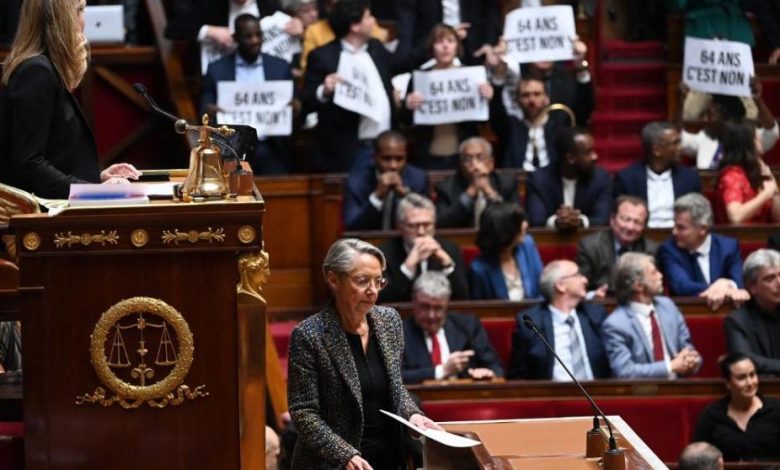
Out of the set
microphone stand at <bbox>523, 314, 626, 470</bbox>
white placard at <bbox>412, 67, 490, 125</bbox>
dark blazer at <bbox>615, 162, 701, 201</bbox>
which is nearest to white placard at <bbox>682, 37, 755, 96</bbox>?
dark blazer at <bbox>615, 162, 701, 201</bbox>

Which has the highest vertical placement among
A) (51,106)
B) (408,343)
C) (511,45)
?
(511,45)

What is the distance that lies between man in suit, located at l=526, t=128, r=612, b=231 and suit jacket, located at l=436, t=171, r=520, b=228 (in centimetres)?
11

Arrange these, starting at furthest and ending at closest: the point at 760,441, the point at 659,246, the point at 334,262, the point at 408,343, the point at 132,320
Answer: the point at 659,246
the point at 408,343
the point at 760,441
the point at 334,262
the point at 132,320

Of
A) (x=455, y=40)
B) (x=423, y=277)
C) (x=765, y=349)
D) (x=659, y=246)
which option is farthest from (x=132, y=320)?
(x=455, y=40)

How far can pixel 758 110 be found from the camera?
856cm

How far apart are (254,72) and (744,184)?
2498 millimetres

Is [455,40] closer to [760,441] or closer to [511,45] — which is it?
[511,45]

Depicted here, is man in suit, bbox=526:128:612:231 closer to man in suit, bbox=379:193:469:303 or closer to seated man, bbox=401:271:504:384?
man in suit, bbox=379:193:469:303

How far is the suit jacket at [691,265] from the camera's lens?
7.16 m

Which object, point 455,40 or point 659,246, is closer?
point 659,246

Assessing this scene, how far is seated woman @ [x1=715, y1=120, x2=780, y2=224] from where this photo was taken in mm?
7781

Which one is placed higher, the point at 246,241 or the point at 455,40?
the point at 455,40

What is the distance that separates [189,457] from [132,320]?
0.97 ft

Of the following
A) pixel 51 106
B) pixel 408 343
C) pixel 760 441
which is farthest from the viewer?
pixel 408 343
